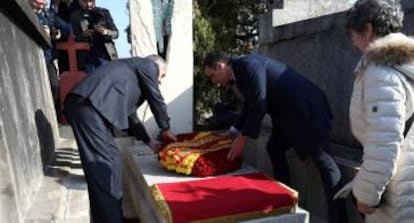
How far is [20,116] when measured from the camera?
3107mm

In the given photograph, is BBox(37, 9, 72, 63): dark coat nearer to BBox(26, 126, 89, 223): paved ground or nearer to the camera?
the camera

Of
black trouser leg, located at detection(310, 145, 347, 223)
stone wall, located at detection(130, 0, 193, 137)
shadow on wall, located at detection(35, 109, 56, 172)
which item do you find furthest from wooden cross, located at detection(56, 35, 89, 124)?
black trouser leg, located at detection(310, 145, 347, 223)

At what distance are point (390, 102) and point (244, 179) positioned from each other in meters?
1.68

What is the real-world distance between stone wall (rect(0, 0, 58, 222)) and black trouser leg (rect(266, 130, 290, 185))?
6.48 feet

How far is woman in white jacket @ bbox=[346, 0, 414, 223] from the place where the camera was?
6.48 ft

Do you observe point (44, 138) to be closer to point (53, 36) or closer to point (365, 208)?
point (53, 36)

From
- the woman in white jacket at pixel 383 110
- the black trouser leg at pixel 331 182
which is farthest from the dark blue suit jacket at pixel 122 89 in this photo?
the woman in white jacket at pixel 383 110

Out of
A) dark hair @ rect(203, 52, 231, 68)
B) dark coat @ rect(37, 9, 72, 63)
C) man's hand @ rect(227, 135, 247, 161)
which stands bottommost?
man's hand @ rect(227, 135, 247, 161)

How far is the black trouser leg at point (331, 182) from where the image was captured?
337cm

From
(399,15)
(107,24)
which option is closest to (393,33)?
(399,15)

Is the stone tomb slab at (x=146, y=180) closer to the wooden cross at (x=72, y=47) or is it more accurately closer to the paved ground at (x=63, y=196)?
the paved ground at (x=63, y=196)

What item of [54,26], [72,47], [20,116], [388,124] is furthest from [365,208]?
[54,26]

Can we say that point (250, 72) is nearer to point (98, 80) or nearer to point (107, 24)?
point (98, 80)

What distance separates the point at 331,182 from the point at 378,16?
1600 mm
